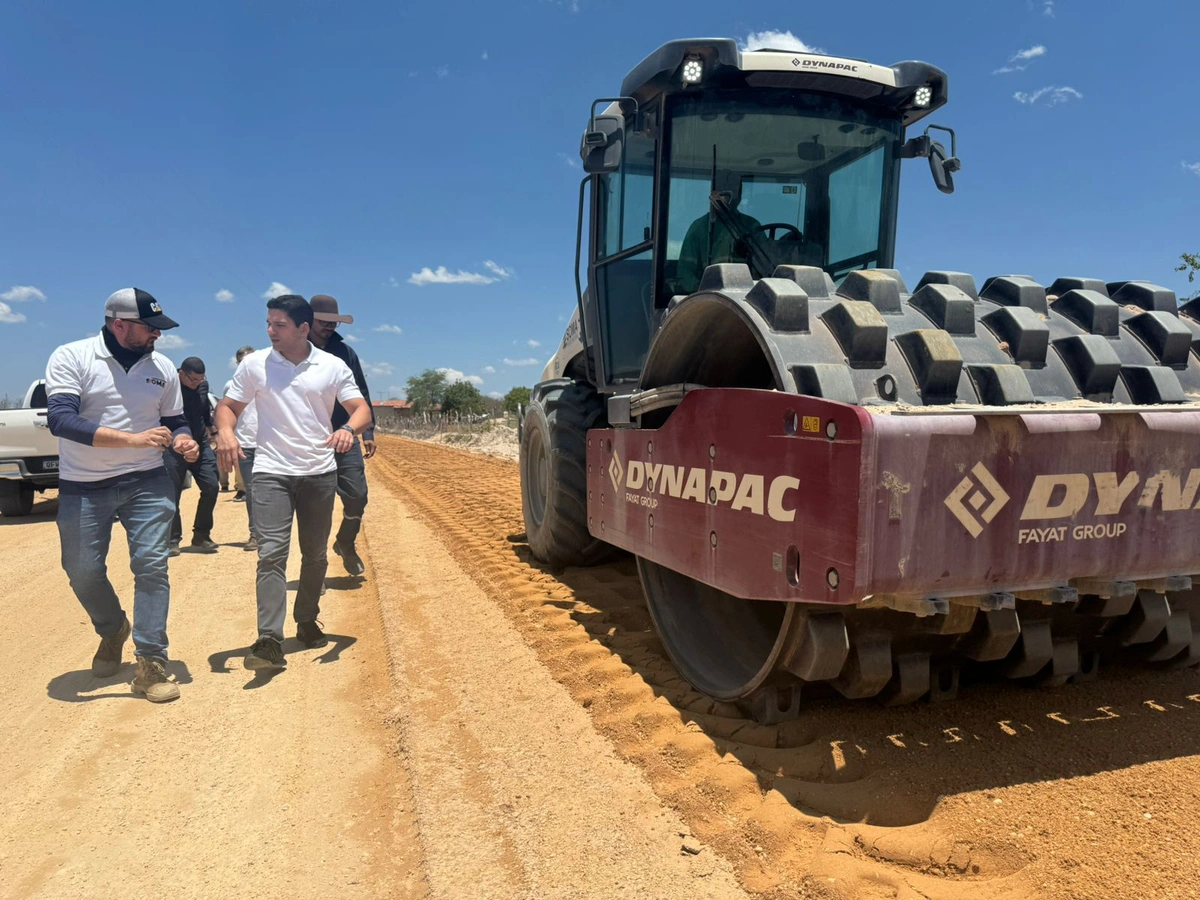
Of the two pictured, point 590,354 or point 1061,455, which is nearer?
point 1061,455

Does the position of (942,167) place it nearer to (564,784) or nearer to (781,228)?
(781,228)

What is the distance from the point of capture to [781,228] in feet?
14.3

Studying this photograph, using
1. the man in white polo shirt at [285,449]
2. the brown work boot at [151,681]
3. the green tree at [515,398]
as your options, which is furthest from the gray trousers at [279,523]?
the green tree at [515,398]

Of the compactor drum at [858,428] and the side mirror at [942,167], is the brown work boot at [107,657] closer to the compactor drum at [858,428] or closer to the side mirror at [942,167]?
the compactor drum at [858,428]

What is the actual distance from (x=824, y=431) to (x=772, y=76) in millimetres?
2534

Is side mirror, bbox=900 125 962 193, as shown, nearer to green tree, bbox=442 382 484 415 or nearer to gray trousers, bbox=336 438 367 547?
→ gray trousers, bbox=336 438 367 547

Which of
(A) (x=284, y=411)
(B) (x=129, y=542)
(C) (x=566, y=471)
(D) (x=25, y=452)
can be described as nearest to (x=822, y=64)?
(C) (x=566, y=471)

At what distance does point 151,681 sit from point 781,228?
154 inches

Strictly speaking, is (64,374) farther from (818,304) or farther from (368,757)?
(818,304)

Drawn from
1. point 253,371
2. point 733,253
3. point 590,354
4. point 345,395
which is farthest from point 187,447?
point 733,253

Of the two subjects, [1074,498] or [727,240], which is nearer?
[1074,498]

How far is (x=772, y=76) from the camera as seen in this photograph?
4.02m

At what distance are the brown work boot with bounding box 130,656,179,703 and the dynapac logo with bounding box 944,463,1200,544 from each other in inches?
138

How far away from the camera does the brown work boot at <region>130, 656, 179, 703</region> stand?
377 centimetres
